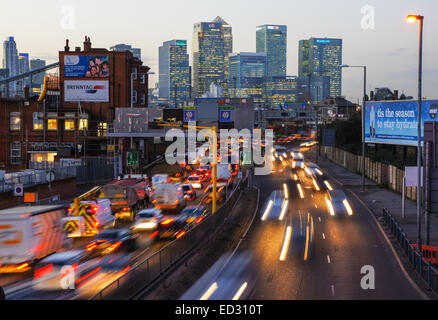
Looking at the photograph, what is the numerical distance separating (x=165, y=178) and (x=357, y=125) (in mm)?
47279

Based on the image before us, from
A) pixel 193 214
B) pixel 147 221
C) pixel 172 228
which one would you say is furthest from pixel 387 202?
pixel 147 221

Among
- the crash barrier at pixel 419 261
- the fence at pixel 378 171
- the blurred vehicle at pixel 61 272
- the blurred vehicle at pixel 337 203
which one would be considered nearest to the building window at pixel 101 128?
the blurred vehicle at pixel 337 203

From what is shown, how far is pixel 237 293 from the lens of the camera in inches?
800

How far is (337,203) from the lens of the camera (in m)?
48.2

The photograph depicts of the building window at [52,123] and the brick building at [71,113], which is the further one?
the building window at [52,123]

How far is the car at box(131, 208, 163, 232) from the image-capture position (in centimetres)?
3275

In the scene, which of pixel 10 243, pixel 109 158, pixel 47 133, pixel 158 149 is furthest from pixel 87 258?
pixel 158 149

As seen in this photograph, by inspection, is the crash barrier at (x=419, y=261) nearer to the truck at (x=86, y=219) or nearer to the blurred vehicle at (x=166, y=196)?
the blurred vehicle at (x=166, y=196)

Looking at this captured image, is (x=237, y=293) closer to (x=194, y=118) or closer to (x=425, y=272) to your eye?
(x=425, y=272)

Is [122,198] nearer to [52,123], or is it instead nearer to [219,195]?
[219,195]

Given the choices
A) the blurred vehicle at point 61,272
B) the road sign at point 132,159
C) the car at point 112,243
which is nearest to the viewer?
the blurred vehicle at point 61,272

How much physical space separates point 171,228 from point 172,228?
4.2 inches

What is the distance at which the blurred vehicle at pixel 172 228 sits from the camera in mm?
31511

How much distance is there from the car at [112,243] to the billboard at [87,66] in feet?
166
